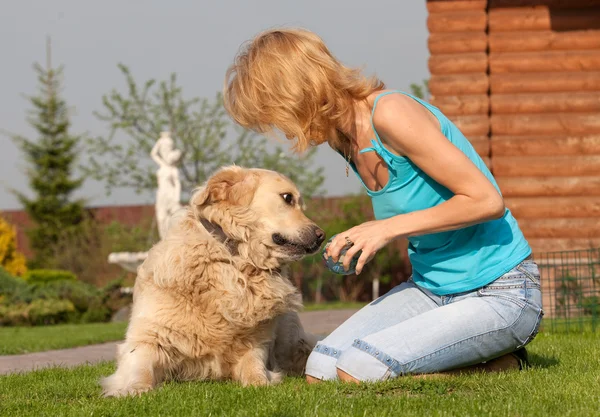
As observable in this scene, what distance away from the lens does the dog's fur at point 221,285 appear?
3807 mm

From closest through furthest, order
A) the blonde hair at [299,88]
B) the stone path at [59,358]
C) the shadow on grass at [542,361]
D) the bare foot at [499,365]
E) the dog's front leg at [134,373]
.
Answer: the dog's front leg at [134,373], the blonde hair at [299,88], the bare foot at [499,365], the shadow on grass at [542,361], the stone path at [59,358]

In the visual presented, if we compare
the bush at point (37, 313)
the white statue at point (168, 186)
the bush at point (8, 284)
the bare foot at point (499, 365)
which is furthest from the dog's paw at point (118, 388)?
the white statue at point (168, 186)

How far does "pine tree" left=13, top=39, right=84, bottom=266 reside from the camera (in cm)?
2047

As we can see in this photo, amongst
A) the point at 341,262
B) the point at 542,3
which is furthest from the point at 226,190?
the point at 542,3

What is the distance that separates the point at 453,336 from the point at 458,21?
19.5 ft

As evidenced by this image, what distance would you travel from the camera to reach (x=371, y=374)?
3561 millimetres

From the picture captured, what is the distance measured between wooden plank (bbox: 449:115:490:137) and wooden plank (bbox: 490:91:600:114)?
0.21 m

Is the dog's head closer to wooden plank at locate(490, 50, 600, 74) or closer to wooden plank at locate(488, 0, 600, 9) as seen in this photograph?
wooden plank at locate(490, 50, 600, 74)

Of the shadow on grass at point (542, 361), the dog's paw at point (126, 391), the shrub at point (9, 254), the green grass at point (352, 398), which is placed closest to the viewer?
the green grass at point (352, 398)

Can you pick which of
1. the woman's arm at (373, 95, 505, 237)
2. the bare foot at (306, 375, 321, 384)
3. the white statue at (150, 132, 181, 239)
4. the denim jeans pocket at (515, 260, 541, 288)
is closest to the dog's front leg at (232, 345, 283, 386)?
the bare foot at (306, 375, 321, 384)

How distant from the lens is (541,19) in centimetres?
884

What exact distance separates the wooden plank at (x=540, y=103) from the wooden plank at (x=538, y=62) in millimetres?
281

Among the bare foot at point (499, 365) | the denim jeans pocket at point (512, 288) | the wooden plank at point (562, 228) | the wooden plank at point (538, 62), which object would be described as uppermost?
the wooden plank at point (538, 62)

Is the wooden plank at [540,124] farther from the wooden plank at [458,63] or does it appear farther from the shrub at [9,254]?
the shrub at [9,254]
